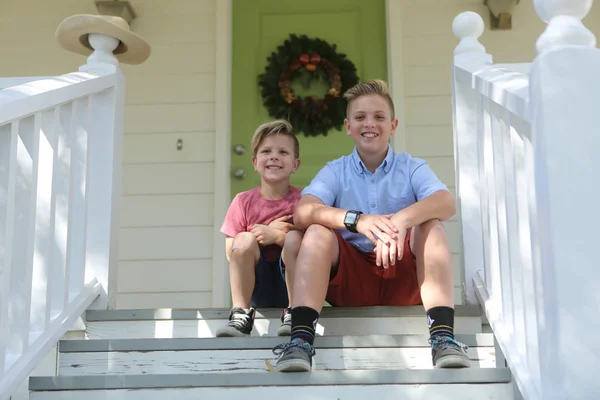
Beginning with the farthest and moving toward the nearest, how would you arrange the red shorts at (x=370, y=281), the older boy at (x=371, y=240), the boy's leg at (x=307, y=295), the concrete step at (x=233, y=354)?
the red shorts at (x=370, y=281) → the concrete step at (x=233, y=354) → the older boy at (x=371, y=240) → the boy's leg at (x=307, y=295)

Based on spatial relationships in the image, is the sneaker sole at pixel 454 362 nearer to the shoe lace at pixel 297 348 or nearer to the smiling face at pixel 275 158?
the shoe lace at pixel 297 348

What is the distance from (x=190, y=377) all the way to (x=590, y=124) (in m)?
1.00

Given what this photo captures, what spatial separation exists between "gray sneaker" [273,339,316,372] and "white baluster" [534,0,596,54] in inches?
33.3

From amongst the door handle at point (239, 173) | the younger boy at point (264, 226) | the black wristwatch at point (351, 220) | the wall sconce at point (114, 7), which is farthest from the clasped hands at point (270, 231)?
the wall sconce at point (114, 7)

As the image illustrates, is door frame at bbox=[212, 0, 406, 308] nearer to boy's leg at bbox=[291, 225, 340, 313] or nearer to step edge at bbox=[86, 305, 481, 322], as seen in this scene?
step edge at bbox=[86, 305, 481, 322]

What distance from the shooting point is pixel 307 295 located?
184cm

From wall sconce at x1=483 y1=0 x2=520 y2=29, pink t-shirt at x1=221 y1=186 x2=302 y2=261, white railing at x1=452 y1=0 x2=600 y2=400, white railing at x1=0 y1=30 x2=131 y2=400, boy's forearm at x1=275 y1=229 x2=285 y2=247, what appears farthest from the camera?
wall sconce at x1=483 y1=0 x2=520 y2=29

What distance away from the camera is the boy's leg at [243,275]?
211cm

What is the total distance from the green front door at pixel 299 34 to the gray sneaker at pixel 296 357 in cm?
201

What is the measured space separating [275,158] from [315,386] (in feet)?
3.50

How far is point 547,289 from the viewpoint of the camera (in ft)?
4.20

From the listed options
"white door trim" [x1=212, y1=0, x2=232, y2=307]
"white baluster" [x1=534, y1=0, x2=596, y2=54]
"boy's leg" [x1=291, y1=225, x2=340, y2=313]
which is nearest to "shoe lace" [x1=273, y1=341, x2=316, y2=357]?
"boy's leg" [x1=291, y1=225, x2=340, y2=313]

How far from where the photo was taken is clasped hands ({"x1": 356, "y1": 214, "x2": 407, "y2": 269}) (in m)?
1.85

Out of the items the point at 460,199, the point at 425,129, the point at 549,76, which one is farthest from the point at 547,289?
the point at 425,129
